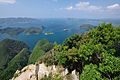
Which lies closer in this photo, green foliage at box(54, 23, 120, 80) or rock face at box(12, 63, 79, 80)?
green foliage at box(54, 23, 120, 80)

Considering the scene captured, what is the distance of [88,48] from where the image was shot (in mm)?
33406

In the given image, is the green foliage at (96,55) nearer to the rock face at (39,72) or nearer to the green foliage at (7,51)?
the rock face at (39,72)

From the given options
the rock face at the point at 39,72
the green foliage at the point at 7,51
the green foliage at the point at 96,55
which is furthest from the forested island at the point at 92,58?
the green foliage at the point at 7,51

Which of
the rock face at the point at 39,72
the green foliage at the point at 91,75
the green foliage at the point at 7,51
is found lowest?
the green foliage at the point at 7,51

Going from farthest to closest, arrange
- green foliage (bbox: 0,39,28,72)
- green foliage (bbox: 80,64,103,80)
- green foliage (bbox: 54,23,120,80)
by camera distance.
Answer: green foliage (bbox: 0,39,28,72), green foliage (bbox: 54,23,120,80), green foliage (bbox: 80,64,103,80)

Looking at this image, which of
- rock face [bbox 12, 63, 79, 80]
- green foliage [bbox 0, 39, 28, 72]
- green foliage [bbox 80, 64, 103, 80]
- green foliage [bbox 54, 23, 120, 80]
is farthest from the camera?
green foliage [bbox 0, 39, 28, 72]

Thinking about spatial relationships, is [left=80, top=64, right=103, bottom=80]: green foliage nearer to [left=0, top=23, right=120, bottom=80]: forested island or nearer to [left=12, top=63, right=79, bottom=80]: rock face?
[left=0, top=23, right=120, bottom=80]: forested island

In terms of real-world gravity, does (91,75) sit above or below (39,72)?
above

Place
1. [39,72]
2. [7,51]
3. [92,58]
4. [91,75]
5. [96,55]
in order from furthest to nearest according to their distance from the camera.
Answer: [7,51], [92,58], [96,55], [39,72], [91,75]

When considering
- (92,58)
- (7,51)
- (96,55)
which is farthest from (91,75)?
(7,51)

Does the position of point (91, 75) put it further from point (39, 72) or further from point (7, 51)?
point (7, 51)

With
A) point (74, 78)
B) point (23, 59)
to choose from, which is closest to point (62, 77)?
point (74, 78)

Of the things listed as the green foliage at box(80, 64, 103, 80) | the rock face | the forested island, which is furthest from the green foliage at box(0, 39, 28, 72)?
the green foliage at box(80, 64, 103, 80)

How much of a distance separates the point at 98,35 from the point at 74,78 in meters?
11.0
